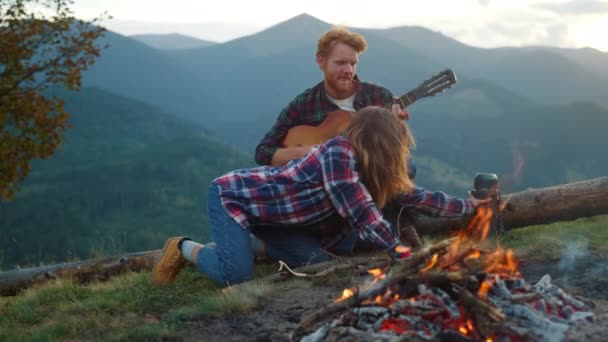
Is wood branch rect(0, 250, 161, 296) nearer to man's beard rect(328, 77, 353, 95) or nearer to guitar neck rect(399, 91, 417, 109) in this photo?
man's beard rect(328, 77, 353, 95)

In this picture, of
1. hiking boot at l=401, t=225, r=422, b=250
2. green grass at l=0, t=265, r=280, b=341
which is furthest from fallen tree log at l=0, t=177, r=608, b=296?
green grass at l=0, t=265, r=280, b=341

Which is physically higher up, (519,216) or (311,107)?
(311,107)

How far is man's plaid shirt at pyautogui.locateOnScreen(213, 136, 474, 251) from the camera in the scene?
4383 millimetres

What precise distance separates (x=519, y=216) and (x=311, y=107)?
233 cm

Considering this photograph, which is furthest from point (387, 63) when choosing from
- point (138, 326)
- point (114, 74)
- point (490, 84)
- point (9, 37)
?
point (138, 326)

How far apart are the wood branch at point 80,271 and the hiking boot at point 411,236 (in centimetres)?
241

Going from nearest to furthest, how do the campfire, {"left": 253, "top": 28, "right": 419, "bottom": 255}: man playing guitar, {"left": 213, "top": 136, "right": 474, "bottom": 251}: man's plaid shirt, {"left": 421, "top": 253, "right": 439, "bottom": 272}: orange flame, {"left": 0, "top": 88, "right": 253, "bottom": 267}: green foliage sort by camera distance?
1. the campfire
2. {"left": 421, "top": 253, "right": 439, "bottom": 272}: orange flame
3. {"left": 213, "top": 136, "right": 474, "bottom": 251}: man's plaid shirt
4. {"left": 253, "top": 28, "right": 419, "bottom": 255}: man playing guitar
5. {"left": 0, "top": 88, "right": 253, "bottom": 267}: green foliage

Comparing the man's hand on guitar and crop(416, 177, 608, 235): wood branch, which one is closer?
the man's hand on guitar

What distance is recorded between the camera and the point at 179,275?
5.53 meters

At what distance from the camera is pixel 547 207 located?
6.48 metres

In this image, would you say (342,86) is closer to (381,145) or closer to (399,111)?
(399,111)

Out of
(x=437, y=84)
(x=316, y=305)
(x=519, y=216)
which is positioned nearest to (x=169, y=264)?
(x=316, y=305)

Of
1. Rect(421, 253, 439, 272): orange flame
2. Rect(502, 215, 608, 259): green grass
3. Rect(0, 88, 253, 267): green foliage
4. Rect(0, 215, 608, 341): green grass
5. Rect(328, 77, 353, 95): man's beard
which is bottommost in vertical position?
Rect(0, 88, 253, 267): green foliage

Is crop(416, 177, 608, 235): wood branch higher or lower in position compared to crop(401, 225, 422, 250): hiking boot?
higher
